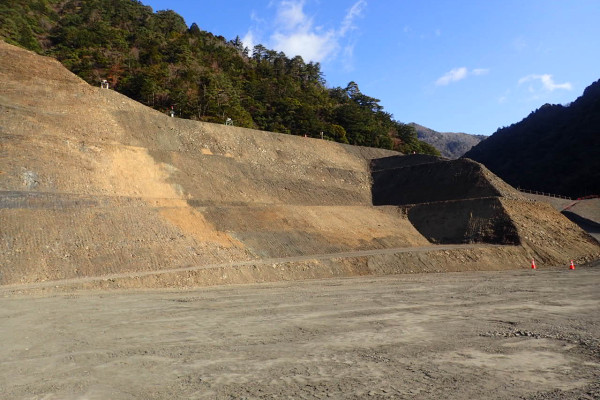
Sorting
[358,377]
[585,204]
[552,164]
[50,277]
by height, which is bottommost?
[50,277]

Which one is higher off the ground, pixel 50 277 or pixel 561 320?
pixel 561 320

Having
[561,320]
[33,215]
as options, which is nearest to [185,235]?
[33,215]

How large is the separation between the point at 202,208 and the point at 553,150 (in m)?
87.5

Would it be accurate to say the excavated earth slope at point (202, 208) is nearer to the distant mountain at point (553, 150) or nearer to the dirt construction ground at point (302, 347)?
the dirt construction ground at point (302, 347)

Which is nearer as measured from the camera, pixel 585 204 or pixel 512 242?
pixel 512 242

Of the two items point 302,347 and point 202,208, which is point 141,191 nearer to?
point 202,208

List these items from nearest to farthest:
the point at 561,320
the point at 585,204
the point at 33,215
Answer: the point at 561,320 < the point at 33,215 < the point at 585,204

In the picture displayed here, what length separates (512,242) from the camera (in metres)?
29.8

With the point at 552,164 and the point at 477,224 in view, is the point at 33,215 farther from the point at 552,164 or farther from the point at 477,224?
the point at 552,164

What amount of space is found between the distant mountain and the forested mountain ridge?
28470 mm

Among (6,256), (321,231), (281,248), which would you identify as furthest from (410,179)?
(6,256)

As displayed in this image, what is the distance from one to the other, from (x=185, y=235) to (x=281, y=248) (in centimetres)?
586

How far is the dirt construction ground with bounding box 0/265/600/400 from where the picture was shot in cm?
596

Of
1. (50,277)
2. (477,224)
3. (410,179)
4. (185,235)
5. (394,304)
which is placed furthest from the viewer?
(410,179)
